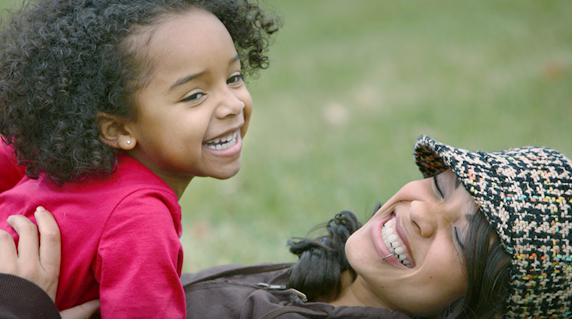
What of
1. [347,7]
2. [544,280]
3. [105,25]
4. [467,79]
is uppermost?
[105,25]

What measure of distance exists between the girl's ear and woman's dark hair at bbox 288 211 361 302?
90 centimetres

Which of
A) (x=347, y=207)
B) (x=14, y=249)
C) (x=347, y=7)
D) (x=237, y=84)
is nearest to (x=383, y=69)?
(x=347, y=207)

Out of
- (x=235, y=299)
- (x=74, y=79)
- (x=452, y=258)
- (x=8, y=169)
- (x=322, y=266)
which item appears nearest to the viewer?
(x=452, y=258)

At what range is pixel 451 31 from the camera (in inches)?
333

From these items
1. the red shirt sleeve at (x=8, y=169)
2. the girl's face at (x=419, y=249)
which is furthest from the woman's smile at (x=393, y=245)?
the red shirt sleeve at (x=8, y=169)

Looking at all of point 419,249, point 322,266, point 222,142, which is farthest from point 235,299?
point 419,249

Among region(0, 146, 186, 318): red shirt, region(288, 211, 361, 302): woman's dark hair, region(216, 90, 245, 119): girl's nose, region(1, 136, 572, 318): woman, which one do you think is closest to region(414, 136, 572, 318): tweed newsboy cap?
region(1, 136, 572, 318): woman

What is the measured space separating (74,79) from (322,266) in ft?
4.21

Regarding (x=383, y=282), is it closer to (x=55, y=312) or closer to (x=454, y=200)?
(x=454, y=200)

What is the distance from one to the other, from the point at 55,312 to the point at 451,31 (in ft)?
25.8

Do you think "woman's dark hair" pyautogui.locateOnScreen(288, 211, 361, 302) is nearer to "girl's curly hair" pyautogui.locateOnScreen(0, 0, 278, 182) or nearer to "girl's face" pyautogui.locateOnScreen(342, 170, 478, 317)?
"girl's face" pyautogui.locateOnScreen(342, 170, 478, 317)

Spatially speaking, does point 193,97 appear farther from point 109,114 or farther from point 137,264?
point 137,264

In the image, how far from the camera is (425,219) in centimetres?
201

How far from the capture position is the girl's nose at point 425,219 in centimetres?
201
